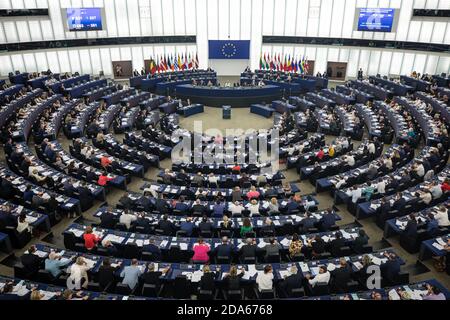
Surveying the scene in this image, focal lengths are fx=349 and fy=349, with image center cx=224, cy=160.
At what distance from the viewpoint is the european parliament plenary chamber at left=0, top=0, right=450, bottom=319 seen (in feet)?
35.6

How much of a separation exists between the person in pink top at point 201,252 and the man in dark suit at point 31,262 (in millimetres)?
5068

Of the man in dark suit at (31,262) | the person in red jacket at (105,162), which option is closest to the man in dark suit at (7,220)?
the man in dark suit at (31,262)

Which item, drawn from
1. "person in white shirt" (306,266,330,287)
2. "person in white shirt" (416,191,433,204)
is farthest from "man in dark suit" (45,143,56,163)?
"person in white shirt" (416,191,433,204)

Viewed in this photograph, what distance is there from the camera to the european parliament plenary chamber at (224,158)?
1086 centimetres

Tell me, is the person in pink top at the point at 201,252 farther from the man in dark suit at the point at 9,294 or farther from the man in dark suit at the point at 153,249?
the man in dark suit at the point at 9,294

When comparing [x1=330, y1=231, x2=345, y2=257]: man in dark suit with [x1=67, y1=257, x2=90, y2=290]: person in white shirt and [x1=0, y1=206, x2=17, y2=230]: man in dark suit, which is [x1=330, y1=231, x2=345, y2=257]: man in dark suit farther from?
[x1=0, y1=206, x2=17, y2=230]: man in dark suit

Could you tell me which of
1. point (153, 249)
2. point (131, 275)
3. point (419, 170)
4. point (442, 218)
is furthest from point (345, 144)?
point (131, 275)

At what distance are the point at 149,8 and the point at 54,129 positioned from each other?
24751mm

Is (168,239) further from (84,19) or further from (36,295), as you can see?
(84,19)

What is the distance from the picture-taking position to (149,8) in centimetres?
4234

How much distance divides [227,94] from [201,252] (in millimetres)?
24398

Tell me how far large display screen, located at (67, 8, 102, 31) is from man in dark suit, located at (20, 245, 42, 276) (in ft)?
112
